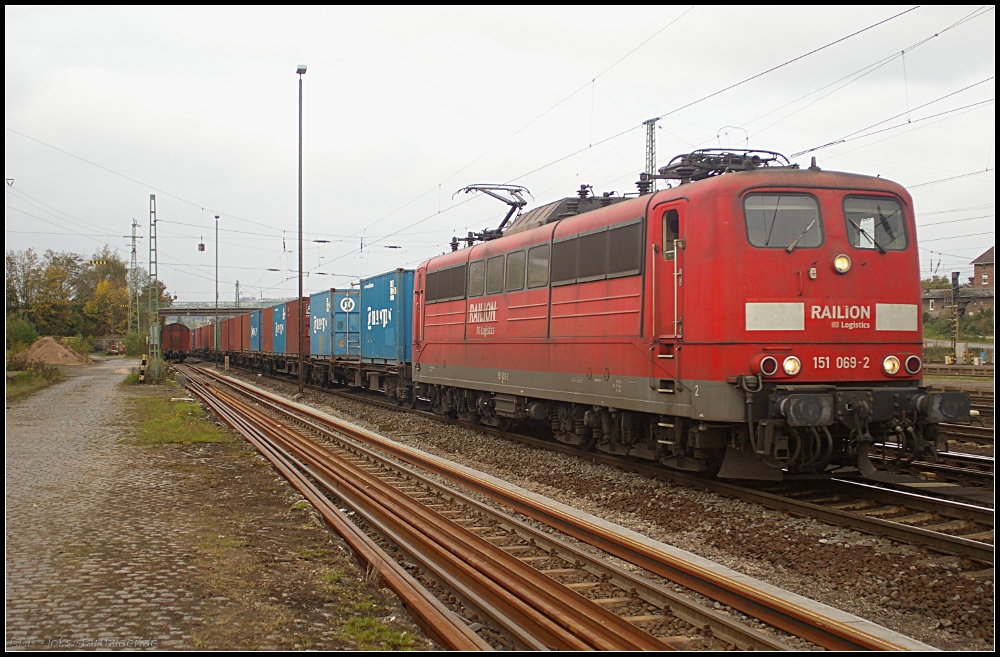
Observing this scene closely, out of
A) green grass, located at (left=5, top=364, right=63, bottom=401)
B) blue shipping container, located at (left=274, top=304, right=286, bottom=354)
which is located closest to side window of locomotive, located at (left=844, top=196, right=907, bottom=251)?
green grass, located at (left=5, top=364, right=63, bottom=401)

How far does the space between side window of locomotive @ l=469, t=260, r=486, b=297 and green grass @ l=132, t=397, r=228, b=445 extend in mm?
5939

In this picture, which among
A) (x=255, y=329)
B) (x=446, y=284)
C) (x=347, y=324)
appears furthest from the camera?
(x=255, y=329)

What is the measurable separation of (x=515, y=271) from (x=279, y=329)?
26.7 metres

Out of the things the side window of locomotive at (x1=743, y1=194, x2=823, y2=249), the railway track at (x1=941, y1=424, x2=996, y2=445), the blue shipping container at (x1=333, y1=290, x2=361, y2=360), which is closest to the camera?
the side window of locomotive at (x1=743, y1=194, x2=823, y2=249)

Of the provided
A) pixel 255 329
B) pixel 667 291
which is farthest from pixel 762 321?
pixel 255 329

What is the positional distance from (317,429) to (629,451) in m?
8.20

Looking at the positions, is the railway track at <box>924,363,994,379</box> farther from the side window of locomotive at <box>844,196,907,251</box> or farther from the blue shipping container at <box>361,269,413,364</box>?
the side window of locomotive at <box>844,196,907,251</box>

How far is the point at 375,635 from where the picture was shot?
510cm

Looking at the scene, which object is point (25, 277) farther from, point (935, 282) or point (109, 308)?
point (935, 282)

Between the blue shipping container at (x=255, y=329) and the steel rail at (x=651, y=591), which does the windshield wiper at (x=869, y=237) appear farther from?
the blue shipping container at (x=255, y=329)

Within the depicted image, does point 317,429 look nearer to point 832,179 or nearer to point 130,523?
point 130,523

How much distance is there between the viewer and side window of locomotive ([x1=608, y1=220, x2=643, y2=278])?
991 centimetres

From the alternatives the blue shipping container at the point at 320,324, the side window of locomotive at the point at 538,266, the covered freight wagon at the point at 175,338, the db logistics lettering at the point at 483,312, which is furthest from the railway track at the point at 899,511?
the covered freight wagon at the point at 175,338

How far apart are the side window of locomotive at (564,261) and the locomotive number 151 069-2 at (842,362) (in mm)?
4046
